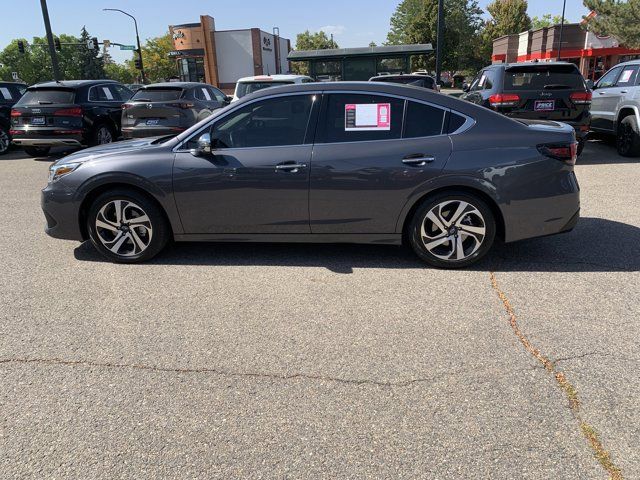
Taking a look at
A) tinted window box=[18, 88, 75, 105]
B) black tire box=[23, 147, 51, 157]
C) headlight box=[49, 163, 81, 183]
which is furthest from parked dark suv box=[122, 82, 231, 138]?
headlight box=[49, 163, 81, 183]

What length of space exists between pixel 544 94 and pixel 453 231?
5.56m

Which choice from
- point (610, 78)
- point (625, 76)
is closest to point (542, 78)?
point (625, 76)

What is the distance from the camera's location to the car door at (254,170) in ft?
14.4

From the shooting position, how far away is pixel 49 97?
454 inches

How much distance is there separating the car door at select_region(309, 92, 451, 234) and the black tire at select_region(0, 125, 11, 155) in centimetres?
1198

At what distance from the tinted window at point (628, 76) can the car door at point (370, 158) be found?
7587mm

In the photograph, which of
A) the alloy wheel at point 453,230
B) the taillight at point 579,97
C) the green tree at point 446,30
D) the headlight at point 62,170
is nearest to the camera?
the alloy wheel at point 453,230

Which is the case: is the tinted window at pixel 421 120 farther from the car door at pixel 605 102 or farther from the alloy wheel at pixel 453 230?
the car door at pixel 605 102

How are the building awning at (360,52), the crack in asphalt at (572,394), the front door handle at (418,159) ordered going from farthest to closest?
1. the building awning at (360,52)
2. the front door handle at (418,159)
3. the crack in asphalt at (572,394)

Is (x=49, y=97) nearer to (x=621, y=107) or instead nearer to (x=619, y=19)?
(x=621, y=107)

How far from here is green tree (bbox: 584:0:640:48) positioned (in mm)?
23406

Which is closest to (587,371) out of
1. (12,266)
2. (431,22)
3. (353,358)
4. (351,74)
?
(353,358)

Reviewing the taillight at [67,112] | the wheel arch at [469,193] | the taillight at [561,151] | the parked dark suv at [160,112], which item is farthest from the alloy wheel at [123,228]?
the taillight at [67,112]

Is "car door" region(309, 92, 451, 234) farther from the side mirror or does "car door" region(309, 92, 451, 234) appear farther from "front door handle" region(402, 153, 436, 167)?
the side mirror
